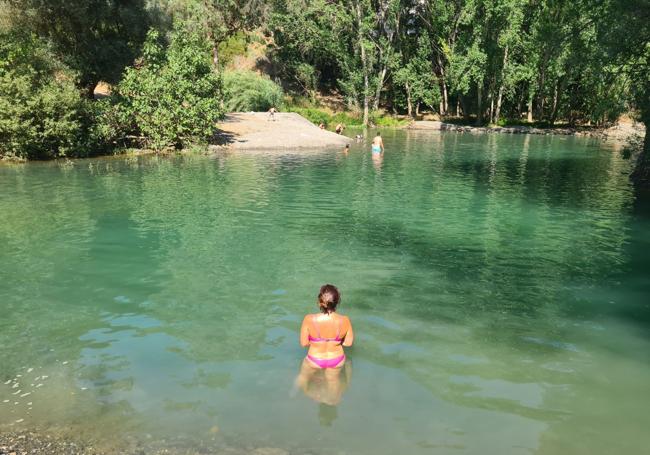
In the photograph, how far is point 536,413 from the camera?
25.1 ft

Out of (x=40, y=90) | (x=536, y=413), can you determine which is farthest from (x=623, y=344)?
(x=40, y=90)

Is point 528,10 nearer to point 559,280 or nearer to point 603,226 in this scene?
point 603,226

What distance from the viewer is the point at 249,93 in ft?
189

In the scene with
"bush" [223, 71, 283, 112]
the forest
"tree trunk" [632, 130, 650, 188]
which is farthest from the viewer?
"bush" [223, 71, 283, 112]

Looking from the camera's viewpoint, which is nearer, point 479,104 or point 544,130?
point 544,130

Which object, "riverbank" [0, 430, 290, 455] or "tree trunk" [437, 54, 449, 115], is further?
"tree trunk" [437, 54, 449, 115]

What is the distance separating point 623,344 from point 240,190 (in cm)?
1744

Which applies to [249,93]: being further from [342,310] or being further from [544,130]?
[342,310]

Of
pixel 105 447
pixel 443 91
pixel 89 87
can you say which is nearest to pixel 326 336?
pixel 105 447

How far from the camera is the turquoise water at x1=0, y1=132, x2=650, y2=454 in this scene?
738 cm

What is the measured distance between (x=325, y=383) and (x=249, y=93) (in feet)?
173

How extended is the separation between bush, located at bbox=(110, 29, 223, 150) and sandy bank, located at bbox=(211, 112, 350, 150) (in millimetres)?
3670

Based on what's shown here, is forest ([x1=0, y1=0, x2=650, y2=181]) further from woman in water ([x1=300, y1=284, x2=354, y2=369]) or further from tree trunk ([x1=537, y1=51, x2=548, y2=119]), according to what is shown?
woman in water ([x1=300, y1=284, x2=354, y2=369])

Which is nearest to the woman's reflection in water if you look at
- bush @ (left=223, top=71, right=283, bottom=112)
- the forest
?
the forest
